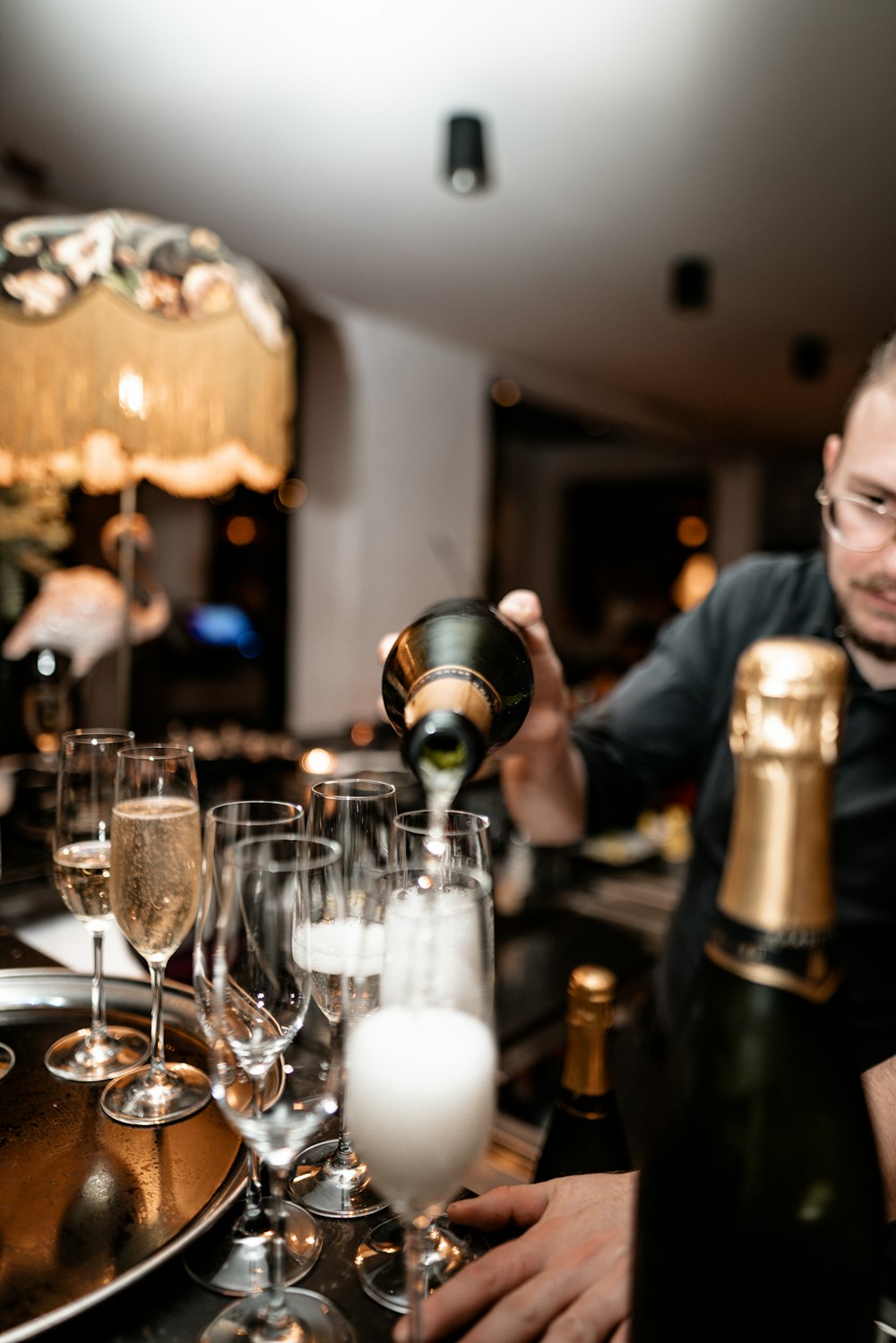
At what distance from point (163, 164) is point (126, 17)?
0.72 meters

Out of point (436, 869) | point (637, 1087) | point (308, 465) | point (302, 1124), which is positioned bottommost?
point (637, 1087)

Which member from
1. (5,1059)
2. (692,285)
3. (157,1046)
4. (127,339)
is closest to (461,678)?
(157,1046)

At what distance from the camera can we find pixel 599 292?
149 inches

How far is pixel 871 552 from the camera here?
3.68ft

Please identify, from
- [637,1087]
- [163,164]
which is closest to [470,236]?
[163,164]

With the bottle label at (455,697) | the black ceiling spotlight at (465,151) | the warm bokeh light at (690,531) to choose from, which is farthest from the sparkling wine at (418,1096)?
the warm bokeh light at (690,531)

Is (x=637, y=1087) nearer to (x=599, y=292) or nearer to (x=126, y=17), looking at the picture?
(x=126, y=17)

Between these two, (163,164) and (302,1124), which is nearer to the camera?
(302,1124)

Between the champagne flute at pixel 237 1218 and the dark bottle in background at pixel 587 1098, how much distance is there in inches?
8.9

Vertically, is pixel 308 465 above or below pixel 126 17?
below

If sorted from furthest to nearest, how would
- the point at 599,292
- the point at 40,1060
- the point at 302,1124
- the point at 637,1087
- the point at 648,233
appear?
the point at 599,292
the point at 648,233
the point at 637,1087
the point at 40,1060
the point at 302,1124

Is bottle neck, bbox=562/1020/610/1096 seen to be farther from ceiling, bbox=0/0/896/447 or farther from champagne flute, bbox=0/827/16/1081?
ceiling, bbox=0/0/896/447

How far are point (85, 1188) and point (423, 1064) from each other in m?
0.30

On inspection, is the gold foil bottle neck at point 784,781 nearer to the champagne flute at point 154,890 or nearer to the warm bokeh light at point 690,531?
the champagne flute at point 154,890
